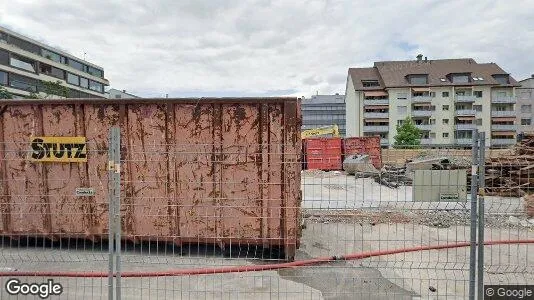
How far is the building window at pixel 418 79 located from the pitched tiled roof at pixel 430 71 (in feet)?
2.27

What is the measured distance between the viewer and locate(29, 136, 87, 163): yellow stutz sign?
558cm

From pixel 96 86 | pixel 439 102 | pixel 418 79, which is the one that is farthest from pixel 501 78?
pixel 96 86

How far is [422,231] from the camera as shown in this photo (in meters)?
7.34

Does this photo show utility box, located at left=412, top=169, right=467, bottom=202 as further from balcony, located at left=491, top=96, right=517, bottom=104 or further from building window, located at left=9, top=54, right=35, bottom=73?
balcony, located at left=491, top=96, right=517, bottom=104

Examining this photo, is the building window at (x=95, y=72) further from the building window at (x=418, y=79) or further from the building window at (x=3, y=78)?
the building window at (x=418, y=79)

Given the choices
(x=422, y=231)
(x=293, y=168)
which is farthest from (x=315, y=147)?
(x=293, y=168)

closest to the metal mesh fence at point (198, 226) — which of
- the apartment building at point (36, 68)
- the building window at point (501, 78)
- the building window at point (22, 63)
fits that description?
the apartment building at point (36, 68)

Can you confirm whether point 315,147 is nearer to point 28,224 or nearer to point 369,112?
point 28,224

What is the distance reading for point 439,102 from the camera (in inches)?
2405

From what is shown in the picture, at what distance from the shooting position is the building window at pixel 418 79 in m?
60.8

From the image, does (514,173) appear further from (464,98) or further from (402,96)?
(464,98)

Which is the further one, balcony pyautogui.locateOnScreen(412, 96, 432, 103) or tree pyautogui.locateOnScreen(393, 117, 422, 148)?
balcony pyautogui.locateOnScreen(412, 96, 432, 103)

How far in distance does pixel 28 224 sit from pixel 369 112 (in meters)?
61.0

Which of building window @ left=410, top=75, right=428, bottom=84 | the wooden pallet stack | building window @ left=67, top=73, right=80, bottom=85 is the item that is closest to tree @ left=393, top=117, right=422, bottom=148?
building window @ left=410, top=75, right=428, bottom=84
